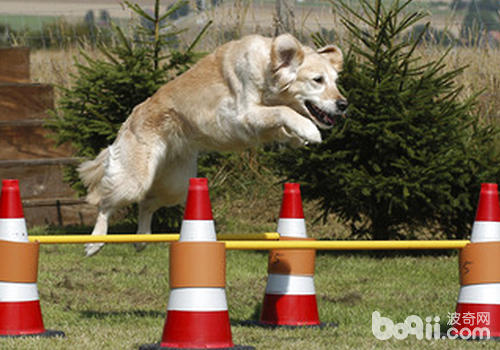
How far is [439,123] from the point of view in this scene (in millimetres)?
6645

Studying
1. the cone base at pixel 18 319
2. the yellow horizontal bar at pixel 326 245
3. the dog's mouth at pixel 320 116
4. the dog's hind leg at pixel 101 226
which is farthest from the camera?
the dog's hind leg at pixel 101 226

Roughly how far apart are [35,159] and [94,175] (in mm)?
3159

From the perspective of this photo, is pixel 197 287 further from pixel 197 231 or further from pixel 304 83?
pixel 304 83

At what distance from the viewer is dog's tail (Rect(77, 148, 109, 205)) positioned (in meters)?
5.69

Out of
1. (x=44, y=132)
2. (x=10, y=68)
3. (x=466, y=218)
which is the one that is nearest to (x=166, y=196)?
(x=466, y=218)

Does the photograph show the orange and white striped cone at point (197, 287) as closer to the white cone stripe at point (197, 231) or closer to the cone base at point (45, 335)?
the white cone stripe at point (197, 231)

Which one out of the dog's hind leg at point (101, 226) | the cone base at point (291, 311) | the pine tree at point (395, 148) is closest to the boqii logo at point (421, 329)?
the cone base at point (291, 311)

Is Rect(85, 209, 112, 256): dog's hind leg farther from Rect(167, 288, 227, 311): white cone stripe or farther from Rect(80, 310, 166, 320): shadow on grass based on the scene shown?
Rect(167, 288, 227, 311): white cone stripe

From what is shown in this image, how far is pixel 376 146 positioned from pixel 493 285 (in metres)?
2.79

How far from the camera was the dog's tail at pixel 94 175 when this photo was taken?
569 centimetres

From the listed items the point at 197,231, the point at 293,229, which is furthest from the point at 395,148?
the point at 197,231

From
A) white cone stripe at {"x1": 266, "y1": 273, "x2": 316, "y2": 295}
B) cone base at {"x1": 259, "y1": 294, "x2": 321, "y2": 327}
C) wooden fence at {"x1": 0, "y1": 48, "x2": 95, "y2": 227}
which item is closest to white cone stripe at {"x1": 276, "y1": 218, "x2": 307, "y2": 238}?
white cone stripe at {"x1": 266, "y1": 273, "x2": 316, "y2": 295}

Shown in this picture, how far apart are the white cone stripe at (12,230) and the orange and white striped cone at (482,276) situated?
221 cm

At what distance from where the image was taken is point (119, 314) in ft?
15.1
